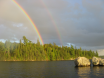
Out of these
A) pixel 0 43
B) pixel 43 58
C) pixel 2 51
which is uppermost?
pixel 0 43

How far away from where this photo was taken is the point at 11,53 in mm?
175375

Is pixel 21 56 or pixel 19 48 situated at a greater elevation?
pixel 19 48

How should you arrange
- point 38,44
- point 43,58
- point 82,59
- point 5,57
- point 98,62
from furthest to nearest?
point 38,44
point 43,58
point 5,57
point 98,62
point 82,59

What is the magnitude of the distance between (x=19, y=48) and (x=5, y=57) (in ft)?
73.6

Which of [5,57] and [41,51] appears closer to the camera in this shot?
[5,57]

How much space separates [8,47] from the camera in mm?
169250

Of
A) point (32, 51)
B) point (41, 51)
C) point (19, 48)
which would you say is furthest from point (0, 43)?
point (41, 51)

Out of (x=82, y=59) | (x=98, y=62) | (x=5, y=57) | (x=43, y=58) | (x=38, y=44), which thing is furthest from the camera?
(x=38, y=44)

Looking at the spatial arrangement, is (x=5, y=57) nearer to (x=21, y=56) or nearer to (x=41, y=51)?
(x=21, y=56)

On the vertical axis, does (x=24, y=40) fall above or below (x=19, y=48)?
above

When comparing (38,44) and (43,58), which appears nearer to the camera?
(43,58)

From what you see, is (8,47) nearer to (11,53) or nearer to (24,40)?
(11,53)

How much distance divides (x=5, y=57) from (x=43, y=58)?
176 feet

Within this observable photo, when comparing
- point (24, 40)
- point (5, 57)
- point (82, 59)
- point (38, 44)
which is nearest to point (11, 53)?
point (5, 57)
